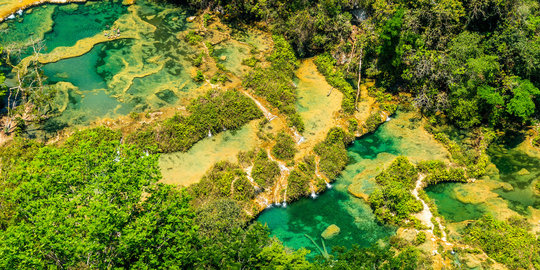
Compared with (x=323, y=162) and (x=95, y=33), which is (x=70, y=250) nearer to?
(x=323, y=162)

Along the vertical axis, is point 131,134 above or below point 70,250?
below

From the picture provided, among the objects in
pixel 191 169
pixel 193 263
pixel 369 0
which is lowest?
pixel 191 169

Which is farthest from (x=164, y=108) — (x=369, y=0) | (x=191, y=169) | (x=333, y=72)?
(x=369, y=0)

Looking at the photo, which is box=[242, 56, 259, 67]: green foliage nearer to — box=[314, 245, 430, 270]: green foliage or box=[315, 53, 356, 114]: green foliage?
box=[315, 53, 356, 114]: green foliage

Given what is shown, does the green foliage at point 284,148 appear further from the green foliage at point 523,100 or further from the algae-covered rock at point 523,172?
the green foliage at point 523,100

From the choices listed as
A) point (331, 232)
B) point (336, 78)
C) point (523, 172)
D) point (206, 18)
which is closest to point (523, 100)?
point (523, 172)

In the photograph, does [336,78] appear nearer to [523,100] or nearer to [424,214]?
[523,100]
